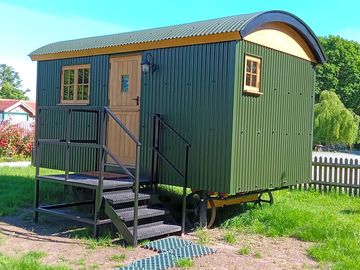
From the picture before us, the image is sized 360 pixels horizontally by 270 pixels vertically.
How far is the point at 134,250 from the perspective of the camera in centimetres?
657

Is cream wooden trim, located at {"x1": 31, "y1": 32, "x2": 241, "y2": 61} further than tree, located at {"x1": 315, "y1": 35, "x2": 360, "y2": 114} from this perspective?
No

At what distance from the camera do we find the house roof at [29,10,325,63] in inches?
300

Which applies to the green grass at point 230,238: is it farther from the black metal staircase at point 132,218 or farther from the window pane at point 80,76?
the window pane at point 80,76

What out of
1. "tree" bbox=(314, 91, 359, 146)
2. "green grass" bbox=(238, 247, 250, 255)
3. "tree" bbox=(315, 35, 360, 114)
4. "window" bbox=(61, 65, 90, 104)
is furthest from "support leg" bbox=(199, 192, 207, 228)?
"tree" bbox=(315, 35, 360, 114)

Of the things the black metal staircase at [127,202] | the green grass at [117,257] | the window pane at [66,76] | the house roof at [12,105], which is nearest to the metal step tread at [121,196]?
the black metal staircase at [127,202]

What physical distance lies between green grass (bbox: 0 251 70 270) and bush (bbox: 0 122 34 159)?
15.3 metres

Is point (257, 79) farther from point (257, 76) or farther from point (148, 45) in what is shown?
point (148, 45)

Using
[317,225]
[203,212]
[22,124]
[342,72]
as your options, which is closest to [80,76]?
[203,212]

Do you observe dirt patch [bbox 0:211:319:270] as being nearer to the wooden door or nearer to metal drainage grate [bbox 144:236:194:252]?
metal drainage grate [bbox 144:236:194:252]

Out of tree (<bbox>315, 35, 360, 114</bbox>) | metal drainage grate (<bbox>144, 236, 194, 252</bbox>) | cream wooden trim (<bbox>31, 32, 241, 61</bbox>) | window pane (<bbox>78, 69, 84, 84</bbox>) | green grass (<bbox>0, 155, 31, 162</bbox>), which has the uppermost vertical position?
tree (<bbox>315, 35, 360, 114</bbox>)

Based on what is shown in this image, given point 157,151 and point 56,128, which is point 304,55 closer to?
point 157,151

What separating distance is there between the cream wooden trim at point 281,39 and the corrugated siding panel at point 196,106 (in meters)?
0.79

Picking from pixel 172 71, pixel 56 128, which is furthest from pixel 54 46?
pixel 172 71

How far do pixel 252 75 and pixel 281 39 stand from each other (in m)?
1.19
